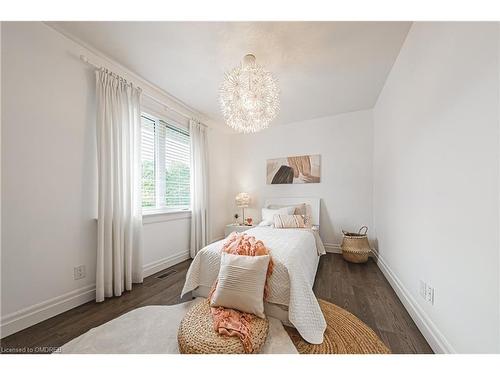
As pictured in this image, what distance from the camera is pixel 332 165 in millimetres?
3668

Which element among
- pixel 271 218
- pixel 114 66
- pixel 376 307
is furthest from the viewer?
pixel 271 218

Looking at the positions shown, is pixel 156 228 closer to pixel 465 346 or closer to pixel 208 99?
pixel 208 99

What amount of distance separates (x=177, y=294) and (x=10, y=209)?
1.57 meters

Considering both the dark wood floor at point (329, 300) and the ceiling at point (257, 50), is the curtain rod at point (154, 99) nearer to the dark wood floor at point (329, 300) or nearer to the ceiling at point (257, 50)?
the ceiling at point (257, 50)

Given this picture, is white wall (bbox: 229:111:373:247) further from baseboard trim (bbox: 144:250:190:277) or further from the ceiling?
baseboard trim (bbox: 144:250:190:277)

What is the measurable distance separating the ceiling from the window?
0.60 meters

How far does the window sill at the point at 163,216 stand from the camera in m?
2.61

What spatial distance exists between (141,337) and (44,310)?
965 millimetres

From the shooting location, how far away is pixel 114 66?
2.18 meters

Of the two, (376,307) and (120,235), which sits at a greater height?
(120,235)

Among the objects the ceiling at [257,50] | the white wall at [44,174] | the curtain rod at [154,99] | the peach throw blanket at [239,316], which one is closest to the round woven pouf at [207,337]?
the peach throw blanket at [239,316]

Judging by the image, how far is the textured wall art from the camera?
377 centimetres

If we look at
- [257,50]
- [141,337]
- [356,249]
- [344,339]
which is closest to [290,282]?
[344,339]
